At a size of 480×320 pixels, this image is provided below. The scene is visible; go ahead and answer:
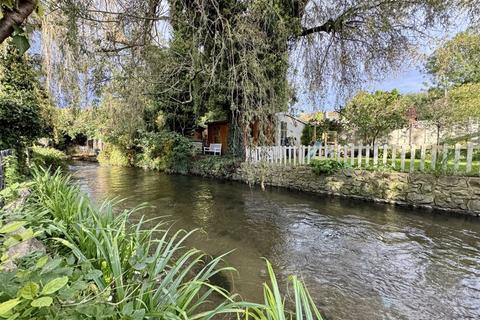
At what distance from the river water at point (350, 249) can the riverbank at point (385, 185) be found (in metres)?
0.42

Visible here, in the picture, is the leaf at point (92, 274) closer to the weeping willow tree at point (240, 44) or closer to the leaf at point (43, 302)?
the leaf at point (43, 302)

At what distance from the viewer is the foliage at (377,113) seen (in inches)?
507

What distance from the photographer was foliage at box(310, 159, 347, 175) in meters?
7.30

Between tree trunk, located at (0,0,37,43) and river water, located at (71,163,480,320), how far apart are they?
8.52 feet

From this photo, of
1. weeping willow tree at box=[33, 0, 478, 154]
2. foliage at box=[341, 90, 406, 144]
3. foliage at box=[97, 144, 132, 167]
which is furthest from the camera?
foliage at box=[97, 144, 132, 167]

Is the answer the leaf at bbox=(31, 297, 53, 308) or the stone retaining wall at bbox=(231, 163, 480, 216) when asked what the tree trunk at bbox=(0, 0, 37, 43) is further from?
the stone retaining wall at bbox=(231, 163, 480, 216)

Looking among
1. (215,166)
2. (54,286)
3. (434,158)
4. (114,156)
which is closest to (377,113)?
(434,158)

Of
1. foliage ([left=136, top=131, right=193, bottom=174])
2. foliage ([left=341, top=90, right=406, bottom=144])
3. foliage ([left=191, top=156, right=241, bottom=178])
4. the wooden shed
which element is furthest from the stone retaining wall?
the wooden shed

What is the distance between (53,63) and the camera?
4.06 meters

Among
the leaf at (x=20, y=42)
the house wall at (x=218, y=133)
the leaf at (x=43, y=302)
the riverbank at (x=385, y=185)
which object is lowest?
the riverbank at (x=385, y=185)

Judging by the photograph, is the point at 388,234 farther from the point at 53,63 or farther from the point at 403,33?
the point at 53,63

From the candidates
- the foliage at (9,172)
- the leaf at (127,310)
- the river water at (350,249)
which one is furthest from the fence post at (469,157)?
the foliage at (9,172)

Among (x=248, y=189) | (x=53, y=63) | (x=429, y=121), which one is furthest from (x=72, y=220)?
(x=429, y=121)

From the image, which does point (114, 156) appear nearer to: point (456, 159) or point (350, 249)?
point (350, 249)
